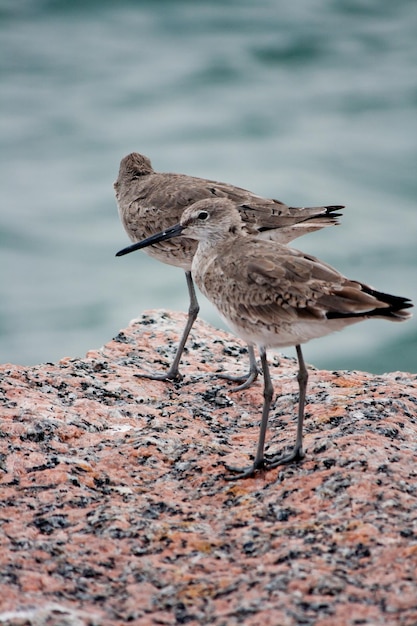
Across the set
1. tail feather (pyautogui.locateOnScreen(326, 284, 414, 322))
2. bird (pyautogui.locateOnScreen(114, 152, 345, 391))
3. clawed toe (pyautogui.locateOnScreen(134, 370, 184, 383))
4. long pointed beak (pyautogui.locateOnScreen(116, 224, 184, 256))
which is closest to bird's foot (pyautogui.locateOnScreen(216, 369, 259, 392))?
bird (pyautogui.locateOnScreen(114, 152, 345, 391))

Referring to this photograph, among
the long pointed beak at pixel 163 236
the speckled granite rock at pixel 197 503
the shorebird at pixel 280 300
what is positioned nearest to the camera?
the speckled granite rock at pixel 197 503

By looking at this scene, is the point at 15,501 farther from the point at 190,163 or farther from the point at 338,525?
the point at 190,163

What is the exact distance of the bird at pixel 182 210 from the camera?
812 cm

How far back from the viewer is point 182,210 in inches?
341

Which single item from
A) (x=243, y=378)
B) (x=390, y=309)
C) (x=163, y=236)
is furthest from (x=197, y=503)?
(x=163, y=236)

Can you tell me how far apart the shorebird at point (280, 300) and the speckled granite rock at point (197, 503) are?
0.31 metres

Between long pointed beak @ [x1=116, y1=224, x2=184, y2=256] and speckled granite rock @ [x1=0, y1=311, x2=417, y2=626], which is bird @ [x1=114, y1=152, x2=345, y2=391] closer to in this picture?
long pointed beak @ [x1=116, y1=224, x2=184, y2=256]

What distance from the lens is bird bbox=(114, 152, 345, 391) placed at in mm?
8125

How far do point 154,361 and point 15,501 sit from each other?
129 inches

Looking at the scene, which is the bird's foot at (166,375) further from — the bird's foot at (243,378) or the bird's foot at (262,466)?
the bird's foot at (262,466)

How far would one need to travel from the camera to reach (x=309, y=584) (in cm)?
380

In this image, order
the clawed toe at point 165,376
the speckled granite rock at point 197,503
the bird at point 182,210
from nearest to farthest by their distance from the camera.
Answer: the speckled granite rock at point 197,503 < the clawed toe at point 165,376 < the bird at point 182,210

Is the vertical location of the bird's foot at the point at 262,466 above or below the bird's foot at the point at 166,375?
below

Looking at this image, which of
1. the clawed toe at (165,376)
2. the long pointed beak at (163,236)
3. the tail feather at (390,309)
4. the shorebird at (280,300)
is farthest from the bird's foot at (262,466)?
the long pointed beak at (163,236)
